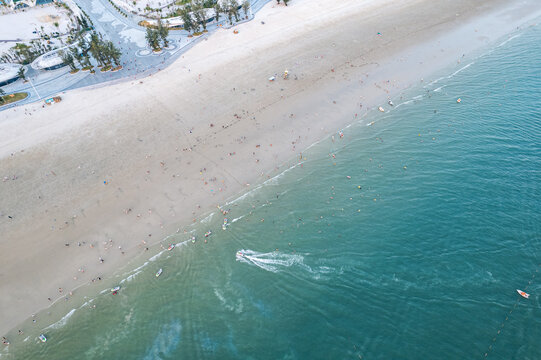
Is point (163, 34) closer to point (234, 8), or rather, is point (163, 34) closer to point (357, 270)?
point (234, 8)

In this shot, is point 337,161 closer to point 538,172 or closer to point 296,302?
point 296,302

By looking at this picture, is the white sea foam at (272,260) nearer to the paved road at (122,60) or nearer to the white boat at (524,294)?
the white boat at (524,294)

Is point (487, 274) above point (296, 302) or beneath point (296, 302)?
beneath

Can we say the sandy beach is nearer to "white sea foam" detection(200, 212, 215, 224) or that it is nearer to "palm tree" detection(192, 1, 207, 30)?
"white sea foam" detection(200, 212, 215, 224)

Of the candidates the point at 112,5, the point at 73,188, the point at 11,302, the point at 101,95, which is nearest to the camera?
the point at 11,302

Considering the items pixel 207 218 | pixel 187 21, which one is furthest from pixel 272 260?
pixel 187 21

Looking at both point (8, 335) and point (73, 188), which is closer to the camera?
point (8, 335)

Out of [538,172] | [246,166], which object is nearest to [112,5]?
[246,166]
